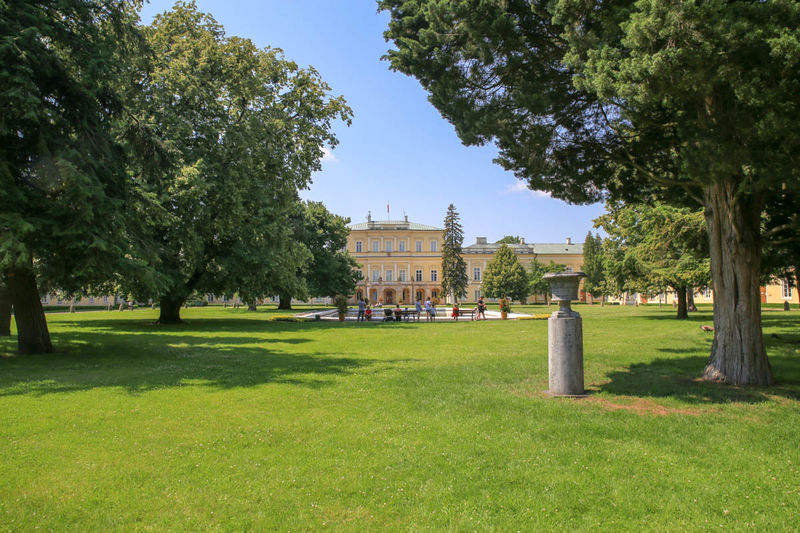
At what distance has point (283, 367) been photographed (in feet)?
34.8

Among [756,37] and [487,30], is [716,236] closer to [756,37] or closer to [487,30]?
[756,37]

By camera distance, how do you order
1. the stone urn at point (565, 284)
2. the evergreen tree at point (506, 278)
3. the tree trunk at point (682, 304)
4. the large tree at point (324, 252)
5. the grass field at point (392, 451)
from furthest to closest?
the evergreen tree at point (506, 278), the large tree at point (324, 252), the tree trunk at point (682, 304), the stone urn at point (565, 284), the grass field at point (392, 451)

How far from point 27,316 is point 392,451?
39.3 ft

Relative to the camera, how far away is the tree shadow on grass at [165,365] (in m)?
8.70

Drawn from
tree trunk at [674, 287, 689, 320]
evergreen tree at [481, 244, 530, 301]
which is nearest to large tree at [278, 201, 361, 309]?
evergreen tree at [481, 244, 530, 301]

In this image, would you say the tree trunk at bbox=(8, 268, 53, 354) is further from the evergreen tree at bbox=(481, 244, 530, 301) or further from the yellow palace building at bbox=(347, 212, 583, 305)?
the yellow palace building at bbox=(347, 212, 583, 305)

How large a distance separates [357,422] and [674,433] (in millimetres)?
3728

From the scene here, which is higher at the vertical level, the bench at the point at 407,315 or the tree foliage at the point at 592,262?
the tree foliage at the point at 592,262

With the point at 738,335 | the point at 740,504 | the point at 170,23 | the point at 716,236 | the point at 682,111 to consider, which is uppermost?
the point at 170,23

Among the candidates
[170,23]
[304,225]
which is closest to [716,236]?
[170,23]

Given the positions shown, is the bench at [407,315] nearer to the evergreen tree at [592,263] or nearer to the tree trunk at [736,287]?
the tree trunk at [736,287]

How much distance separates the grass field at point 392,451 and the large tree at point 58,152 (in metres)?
2.62

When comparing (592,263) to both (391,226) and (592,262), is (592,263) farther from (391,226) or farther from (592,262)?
(391,226)

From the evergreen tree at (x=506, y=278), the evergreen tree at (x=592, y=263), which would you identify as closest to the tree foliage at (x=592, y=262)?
the evergreen tree at (x=592, y=263)
